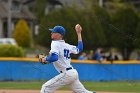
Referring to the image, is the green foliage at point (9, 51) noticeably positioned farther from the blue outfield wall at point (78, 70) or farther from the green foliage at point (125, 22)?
the green foliage at point (125, 22)

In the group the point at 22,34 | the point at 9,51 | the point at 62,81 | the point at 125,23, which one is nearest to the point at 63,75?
the point at 62,81

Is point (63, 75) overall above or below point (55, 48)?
below

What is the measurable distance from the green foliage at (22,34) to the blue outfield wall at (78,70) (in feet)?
90.9

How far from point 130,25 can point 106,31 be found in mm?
2582

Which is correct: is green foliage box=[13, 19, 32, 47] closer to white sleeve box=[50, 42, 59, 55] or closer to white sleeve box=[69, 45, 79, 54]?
white sleeve box=[69, 45, 79, 54]

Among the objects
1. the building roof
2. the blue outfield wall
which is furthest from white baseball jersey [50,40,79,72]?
the building roof

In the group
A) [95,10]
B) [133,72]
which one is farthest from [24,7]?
[133,72]

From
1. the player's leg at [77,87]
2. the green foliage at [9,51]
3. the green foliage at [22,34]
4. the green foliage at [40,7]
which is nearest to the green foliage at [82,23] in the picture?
the green foliage at [22,34]

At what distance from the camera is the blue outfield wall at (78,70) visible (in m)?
25.9

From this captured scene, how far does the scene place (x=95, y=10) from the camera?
5212cm

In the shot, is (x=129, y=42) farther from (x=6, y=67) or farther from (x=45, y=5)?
(x=6, y=67)

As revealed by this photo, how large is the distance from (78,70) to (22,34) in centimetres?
2888

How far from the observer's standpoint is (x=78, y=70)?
27.2 metres

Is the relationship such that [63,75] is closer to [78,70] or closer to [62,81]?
[62,81]
